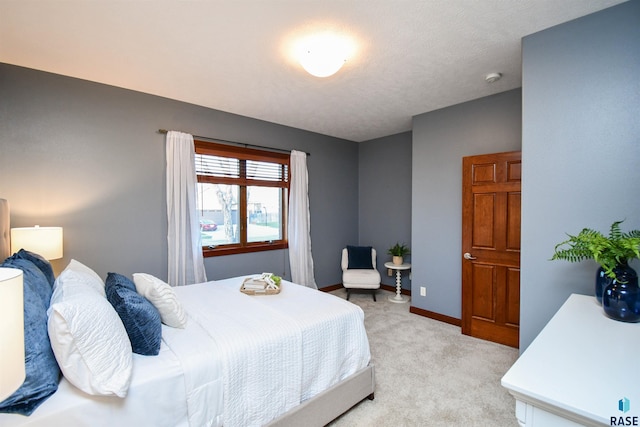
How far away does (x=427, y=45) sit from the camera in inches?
86.7

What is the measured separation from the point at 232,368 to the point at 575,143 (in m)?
2.59

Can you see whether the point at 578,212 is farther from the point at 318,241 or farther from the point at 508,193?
the point at 318,241

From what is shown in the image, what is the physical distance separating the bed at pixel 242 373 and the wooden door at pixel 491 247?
5.94ft

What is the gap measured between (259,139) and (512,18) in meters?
3.03

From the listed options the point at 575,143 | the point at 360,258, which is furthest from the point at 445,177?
the point at 360,258

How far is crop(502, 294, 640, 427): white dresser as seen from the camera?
0.84 metres

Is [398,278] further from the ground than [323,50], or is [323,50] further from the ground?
[323,50]

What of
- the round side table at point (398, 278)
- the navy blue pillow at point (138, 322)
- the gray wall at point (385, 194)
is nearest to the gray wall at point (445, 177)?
the round side table at point (398, 278)

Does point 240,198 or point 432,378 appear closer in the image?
point 432,378

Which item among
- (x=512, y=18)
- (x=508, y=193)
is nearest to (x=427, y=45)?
(x=512, y=18)

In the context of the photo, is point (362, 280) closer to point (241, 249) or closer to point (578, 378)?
point (241, 249)

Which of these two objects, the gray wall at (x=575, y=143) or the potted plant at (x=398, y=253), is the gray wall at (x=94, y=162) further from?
the gray wall at (x=575, y=143)

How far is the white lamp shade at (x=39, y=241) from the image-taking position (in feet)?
7.34

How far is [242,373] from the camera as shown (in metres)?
1.54
